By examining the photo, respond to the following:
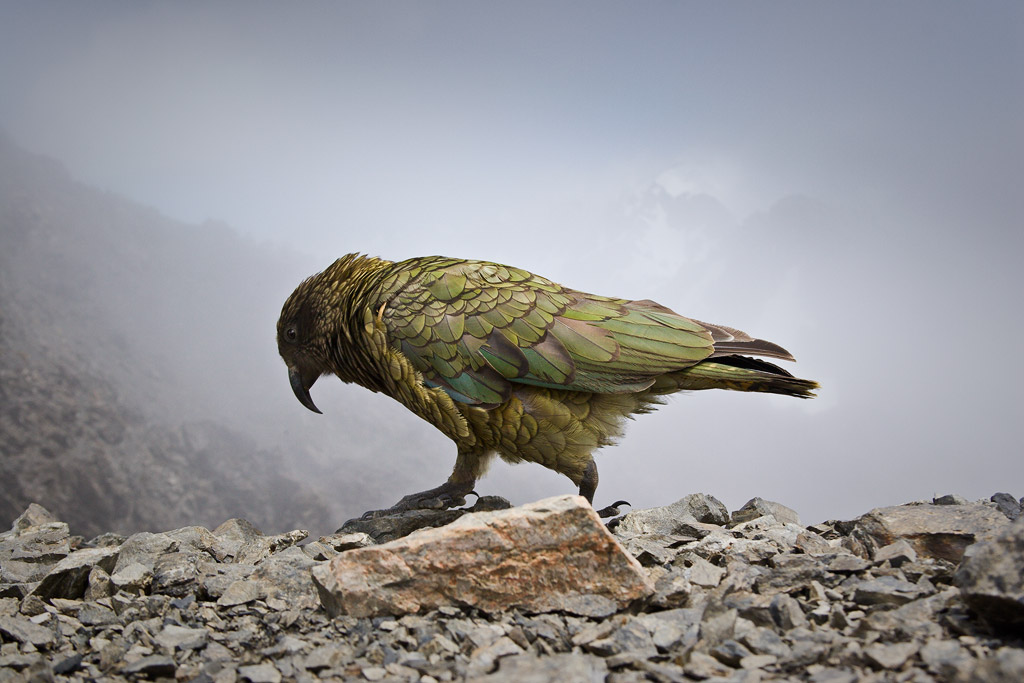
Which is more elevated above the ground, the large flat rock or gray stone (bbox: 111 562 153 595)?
the large flat rock

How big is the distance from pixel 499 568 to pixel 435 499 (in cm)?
220

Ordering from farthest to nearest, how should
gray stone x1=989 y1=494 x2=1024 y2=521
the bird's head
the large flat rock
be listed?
the bird's head, gray stone x1=989 y1=494 x2=1024 y2=521, the large flat rock

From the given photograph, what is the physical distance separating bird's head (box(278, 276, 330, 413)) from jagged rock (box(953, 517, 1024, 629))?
4449mm

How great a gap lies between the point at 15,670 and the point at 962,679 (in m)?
4.16

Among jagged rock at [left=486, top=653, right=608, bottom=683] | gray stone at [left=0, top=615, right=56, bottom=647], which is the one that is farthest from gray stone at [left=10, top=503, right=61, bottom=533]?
jagged rock at [left=486, top=653, right=608, bottom=683]

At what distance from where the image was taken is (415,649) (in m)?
3.31

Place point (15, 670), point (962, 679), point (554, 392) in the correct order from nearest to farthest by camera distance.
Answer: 1. point (962, 679)
2. point (15, 670)
3. point (554, 392)

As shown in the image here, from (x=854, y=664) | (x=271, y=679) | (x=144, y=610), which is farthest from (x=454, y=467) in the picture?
(x=854, y=664)

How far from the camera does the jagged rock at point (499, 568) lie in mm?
3570

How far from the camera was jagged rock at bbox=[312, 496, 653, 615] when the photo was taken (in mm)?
3570

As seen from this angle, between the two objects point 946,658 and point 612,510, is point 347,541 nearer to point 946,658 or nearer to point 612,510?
point 612,510

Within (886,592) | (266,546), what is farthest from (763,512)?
(266,546)

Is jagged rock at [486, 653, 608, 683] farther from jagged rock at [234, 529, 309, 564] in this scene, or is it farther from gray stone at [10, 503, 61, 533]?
gray stone at [10, 503, 61, 533]

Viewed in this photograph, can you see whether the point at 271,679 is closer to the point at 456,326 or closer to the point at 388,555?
the point at 388,555
